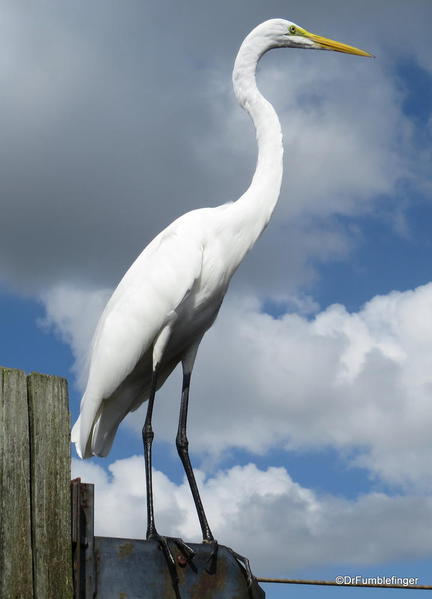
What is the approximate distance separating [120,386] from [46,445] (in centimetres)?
262

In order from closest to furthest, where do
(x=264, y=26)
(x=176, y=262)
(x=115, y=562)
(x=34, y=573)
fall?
(x=34, y=573) → (x=115, y=562) → (x=176, y=262) → (x=264, y=26)

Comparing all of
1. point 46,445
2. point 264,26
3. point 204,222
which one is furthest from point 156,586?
point 264,26

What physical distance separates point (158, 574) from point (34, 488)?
105 centimetres

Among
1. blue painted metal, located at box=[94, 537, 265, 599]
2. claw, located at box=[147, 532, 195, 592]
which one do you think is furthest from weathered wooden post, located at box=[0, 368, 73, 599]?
claw, located at box=[147, 532, 195, 592]

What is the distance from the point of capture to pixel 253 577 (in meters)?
4.48

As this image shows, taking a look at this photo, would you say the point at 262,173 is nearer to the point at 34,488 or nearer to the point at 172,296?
the point at 172,296

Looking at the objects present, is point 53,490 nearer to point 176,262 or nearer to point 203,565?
point 203,565

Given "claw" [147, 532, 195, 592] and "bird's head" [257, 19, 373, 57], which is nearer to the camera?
"claw" [147, 532, 195, 592]

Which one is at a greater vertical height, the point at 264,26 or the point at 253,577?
the point at 264,26

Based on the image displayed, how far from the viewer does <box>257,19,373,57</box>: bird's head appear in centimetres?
693

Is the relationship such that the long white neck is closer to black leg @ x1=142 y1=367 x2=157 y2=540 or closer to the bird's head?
the bird's head

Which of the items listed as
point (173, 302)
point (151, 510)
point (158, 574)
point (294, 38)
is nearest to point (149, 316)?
point (173, 302)

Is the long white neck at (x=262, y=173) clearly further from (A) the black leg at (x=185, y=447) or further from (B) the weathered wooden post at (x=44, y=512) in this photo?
(B) the weathered wooden post at (x=44, y=512)

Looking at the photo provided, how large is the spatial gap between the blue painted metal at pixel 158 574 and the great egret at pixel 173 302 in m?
1.07
